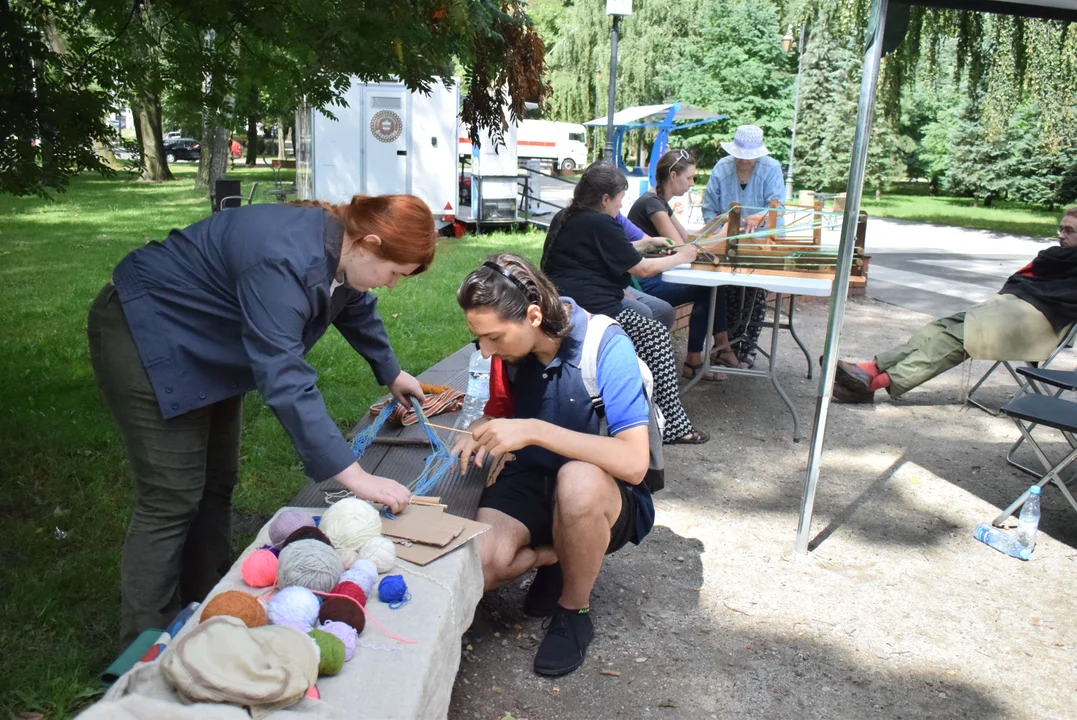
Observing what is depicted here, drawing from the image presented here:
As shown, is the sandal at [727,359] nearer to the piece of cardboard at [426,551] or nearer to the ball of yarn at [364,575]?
the piece of cardboard at [426,551]

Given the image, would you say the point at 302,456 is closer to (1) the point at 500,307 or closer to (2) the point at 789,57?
(1) the point at 500,307

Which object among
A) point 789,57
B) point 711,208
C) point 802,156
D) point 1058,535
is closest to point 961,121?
point 802,156

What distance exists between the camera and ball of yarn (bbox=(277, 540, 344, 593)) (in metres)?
1.96

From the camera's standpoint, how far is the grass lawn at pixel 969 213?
65.2 feet

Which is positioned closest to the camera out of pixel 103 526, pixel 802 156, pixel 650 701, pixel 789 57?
pixel 650 701

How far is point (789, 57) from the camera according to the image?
37.0 metres

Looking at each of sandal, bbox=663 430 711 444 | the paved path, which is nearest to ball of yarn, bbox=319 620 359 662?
sandal, bbox=663 430 711 444

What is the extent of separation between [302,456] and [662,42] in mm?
28507

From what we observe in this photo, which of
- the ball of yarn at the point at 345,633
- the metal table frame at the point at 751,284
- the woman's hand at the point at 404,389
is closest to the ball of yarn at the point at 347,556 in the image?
the ball of yarn at the point at 345,633

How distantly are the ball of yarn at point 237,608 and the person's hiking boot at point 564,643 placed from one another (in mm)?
1216

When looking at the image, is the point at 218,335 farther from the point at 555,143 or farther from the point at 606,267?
the point at 555,143

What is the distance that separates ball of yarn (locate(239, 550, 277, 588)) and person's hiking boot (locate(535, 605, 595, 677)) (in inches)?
42.9

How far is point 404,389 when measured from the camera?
3.07m

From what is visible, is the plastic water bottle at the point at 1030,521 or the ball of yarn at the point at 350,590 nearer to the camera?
the ball of yarn at the point at 350,590
